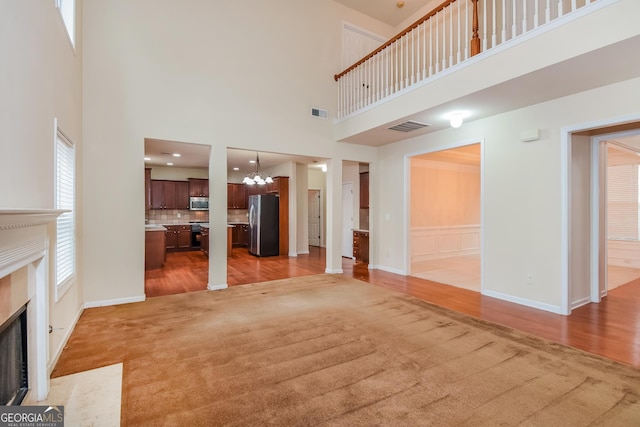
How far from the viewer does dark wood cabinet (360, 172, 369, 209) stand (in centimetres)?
757

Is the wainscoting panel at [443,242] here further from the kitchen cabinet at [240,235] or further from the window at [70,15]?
the window at [70,15]

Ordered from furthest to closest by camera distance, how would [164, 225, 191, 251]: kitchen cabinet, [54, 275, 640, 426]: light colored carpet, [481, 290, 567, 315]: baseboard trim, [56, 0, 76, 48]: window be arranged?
[164, 225, 191, 251]: kitchen cabinet < [481, 290, 567, 315]: baseboard trim < [56, 0, 76, 48]: window < [54, 275, 640, 426]: light colored carpet

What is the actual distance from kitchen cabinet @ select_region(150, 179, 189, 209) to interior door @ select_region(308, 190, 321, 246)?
4.27 metres

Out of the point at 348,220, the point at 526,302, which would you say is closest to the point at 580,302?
the point at 526,302

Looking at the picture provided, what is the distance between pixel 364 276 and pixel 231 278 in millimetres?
2623

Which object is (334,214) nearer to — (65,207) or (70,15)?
(65,207)

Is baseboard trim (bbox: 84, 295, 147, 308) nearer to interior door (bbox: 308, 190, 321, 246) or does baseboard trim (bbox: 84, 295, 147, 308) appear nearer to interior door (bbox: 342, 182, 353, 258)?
interior door (bbox: 342, 182, 353, 258)

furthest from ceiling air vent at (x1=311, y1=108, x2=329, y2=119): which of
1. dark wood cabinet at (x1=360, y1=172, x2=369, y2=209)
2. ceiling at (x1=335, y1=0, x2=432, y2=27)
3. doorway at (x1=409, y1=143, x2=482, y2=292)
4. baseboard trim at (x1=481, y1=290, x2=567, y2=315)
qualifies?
baseboard trim at (x1=481, y1=290, x2=567, y2=315)

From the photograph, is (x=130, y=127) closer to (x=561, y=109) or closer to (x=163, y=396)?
(x=163, y=396)

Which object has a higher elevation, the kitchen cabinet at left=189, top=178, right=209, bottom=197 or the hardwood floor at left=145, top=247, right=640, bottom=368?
the kitchen cabinet at left=189, top=178, right=209, bottom=197

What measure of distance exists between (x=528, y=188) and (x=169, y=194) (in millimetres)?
9263

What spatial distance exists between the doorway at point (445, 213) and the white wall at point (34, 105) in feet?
19.2

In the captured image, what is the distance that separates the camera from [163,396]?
212 cm

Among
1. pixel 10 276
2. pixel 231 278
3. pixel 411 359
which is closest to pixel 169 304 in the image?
pixel 231 278
